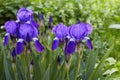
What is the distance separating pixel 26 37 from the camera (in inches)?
77.2

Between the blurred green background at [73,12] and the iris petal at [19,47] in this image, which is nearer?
the iris petal at [19,47]

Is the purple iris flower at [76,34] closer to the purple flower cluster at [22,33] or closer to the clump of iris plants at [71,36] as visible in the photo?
the clump of iris plants at [71,36]

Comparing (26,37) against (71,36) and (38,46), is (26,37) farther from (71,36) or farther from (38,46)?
(71,36)

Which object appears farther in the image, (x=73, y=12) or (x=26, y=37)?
(x=73, y=12)

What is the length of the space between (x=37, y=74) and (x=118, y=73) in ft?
3.94

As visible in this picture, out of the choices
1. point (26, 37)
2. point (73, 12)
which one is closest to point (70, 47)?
point (26, 37)

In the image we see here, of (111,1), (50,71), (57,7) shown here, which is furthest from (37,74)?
(111,1)

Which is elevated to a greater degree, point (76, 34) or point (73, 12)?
point (76, 34)

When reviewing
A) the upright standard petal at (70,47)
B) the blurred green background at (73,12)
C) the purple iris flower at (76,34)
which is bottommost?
the blurred green background at (73,12)

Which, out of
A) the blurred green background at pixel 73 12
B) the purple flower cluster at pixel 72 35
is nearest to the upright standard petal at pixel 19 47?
the purple flower cluster at pixel 72 35

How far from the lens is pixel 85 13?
4.71 metres

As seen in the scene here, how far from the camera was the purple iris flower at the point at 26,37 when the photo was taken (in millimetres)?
1923

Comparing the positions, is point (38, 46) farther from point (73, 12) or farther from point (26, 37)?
point (73, 12)

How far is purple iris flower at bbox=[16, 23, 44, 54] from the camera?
1.92 m
